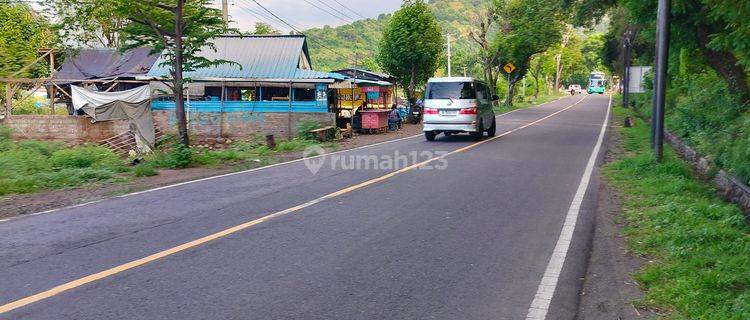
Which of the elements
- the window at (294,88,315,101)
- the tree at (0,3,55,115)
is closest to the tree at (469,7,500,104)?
the window at (294,88,315,101)

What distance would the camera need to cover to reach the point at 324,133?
72.3 ft

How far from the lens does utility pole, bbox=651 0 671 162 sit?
13.3 m

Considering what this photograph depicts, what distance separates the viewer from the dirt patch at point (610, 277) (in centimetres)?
484

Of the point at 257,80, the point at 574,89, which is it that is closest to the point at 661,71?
the point at 257,80

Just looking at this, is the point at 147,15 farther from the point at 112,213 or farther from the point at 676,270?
the point at 676,270

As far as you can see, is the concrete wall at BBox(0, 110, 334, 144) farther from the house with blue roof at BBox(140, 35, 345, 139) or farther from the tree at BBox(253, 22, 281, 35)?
the tree at BBox(253, 22, 281, 35)

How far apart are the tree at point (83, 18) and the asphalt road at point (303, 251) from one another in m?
6.59

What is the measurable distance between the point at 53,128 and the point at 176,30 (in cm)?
1154

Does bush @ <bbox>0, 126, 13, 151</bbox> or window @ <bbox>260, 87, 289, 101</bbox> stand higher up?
window @ <bbox>260, 87, 289, 101</bbox>

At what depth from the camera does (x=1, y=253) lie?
6.34 meters

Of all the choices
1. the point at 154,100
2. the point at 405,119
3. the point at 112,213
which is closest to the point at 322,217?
the point at 112,213

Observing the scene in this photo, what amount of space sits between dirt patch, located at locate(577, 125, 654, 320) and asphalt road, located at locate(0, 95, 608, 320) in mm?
142

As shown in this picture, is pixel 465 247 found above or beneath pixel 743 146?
beneath

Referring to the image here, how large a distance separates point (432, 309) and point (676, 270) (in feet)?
8.78
